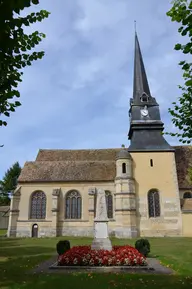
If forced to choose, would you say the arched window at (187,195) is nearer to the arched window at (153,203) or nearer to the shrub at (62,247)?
the arched window at (153,203)

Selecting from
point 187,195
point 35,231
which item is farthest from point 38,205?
point 187,195

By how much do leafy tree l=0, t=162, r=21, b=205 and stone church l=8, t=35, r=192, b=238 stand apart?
71.7 ft

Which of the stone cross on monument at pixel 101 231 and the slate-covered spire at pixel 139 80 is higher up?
the slate-covered spire at pixel 139 80

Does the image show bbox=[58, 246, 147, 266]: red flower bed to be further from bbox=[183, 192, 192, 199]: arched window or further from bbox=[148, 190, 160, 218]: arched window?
bbox=[183, 192, 192, 199]: arched window

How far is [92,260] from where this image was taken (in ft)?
34.1

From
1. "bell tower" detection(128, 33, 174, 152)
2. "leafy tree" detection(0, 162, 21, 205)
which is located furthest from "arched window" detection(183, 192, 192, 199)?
"leafy tree" detection(0, 162, 21, 205)

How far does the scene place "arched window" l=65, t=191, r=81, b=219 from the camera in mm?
29781

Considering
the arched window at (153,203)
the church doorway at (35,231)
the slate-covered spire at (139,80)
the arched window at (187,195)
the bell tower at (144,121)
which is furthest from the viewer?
the slate-covered spire at (139,80)

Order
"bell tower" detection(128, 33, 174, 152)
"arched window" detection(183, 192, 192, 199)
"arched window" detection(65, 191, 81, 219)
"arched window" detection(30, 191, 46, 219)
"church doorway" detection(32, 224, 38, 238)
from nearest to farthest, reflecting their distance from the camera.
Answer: "church doorway" detection(32, 224, 38, 238) → "arched window" detection(65, 191, 81, 219) → "arched window" detection(30, 191, 46, 219) → "arched window" detection(183, 192, 192, 199) → "bell tower" detection(128, 33, 174, 152)

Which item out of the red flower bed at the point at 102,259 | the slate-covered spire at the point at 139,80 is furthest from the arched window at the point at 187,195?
the red flower bed at the point at 102,259

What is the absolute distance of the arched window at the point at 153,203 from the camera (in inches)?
1129

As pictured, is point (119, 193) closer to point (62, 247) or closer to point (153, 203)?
point (153, 203)

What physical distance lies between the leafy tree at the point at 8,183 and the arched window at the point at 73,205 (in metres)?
24.7

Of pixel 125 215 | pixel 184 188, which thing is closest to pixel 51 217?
pixel 125 215
